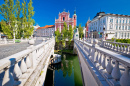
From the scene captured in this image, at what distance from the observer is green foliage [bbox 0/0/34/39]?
51.3ft

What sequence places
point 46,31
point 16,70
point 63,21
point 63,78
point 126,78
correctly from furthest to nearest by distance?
point 46,31 → point 63,21 → point 63,78 → point 16,70 → point 126,78

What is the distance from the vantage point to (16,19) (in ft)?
59.1

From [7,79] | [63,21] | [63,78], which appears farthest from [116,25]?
[7,79]

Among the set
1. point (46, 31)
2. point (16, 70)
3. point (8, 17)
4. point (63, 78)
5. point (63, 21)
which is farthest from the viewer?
point (46, 31)

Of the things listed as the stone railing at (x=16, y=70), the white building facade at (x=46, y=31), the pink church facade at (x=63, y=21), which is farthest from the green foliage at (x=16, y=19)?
the white building facade at (x=46, y=31)

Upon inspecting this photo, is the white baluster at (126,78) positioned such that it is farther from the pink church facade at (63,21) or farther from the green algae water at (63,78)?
the pink church facade at (63,21)

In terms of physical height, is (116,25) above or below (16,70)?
above

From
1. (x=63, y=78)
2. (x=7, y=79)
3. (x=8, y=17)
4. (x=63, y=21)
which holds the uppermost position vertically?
(x=63, y=21)

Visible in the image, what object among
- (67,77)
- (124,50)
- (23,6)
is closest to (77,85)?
(67,77)

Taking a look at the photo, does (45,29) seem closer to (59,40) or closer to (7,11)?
(59,40)

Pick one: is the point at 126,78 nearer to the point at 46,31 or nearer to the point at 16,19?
the point at 16,19

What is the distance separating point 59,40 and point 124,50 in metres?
20.4

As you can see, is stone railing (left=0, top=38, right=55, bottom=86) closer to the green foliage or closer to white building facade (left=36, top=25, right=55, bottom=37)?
the green foliage

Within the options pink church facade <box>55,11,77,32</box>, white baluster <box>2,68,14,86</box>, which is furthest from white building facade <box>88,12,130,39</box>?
white baluster <box>2,68,14,86</box>
